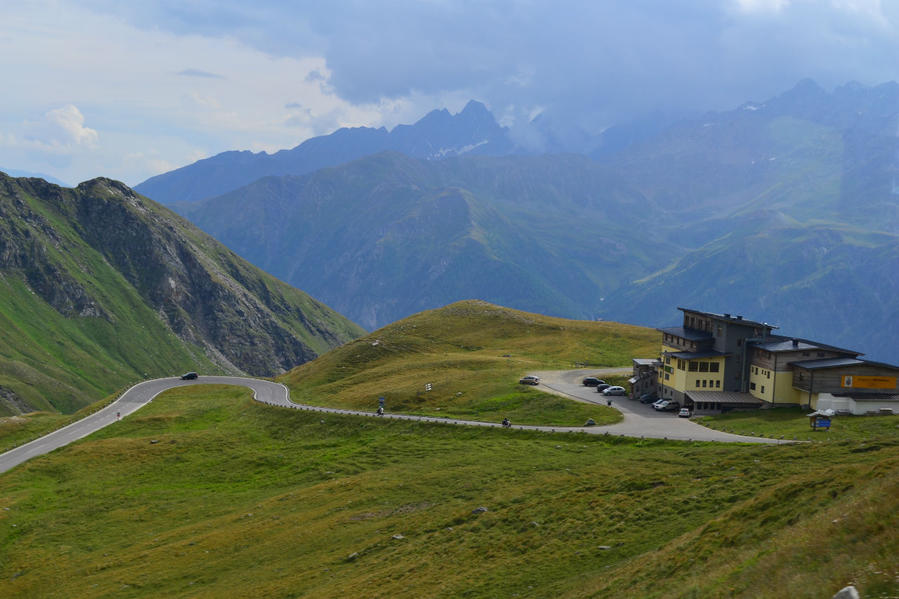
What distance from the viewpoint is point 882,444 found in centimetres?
5050

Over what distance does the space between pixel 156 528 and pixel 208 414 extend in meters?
54.1

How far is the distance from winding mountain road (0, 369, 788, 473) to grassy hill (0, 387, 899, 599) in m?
4.09

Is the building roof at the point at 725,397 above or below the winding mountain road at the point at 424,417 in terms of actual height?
above

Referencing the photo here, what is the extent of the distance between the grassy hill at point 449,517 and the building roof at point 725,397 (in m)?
21.3

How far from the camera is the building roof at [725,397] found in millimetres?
85688

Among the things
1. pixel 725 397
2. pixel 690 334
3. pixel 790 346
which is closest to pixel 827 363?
pixel 790 346

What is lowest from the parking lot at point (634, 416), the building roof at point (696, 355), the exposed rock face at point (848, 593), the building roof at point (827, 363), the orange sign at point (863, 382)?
the exposed rock face at point (848, 593)

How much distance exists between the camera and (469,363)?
13075 centimetres

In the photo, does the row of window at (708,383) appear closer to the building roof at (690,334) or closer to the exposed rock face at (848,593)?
the building roof at (690,334)

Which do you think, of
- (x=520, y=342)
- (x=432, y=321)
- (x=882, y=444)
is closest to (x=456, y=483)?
(x=882, y=444)

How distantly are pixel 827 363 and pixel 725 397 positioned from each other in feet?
40.6

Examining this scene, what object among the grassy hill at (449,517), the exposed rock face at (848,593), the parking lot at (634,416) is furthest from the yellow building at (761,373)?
the exposed rock face at (848,593)

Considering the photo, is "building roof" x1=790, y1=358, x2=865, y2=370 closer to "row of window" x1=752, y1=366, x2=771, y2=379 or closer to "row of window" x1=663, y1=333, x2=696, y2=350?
"row of window" x1=752, y1=366, x2=771, y2=379

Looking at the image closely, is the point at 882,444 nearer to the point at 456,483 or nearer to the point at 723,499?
the point at 723,499
